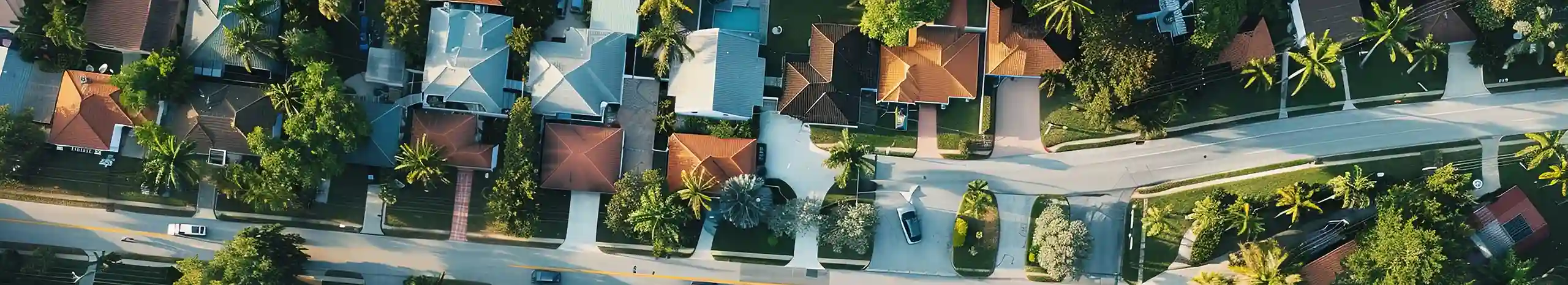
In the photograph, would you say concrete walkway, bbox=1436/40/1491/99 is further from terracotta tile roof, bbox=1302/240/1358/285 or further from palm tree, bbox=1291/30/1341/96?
terracotta tile roof, bbox=1302/240/1358/285

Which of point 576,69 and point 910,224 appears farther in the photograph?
point 910,224

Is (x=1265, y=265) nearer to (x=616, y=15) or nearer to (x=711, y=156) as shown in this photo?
(x=711, y=156)

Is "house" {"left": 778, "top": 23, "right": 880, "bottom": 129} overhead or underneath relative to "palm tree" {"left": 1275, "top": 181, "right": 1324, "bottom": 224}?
overhead

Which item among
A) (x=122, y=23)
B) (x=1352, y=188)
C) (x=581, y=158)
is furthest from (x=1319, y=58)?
(x=122, y=23)

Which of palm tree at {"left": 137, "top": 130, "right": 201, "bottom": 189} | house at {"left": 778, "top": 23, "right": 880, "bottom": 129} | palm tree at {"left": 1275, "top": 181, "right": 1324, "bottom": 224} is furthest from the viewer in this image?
house at {"left": 778, "top": 23, "right": 880, "bottom": 129}

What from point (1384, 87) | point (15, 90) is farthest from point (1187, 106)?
point (15, 90)

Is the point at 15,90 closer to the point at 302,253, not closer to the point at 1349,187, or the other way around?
the point at 302,253

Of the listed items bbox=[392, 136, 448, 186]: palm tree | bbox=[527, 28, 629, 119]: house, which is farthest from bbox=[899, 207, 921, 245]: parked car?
bbox=[392, 136, 448, 186]: palm tree
